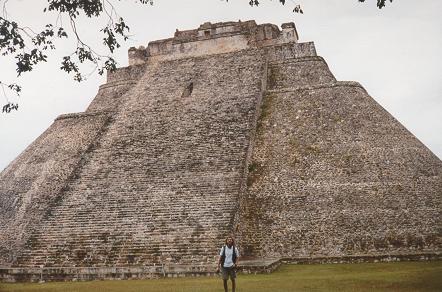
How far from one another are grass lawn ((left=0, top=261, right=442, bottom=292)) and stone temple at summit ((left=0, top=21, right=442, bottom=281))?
71 centimetres

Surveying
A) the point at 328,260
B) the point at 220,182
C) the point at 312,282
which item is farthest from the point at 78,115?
the point at 312,282

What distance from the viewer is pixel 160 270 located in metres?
11.3

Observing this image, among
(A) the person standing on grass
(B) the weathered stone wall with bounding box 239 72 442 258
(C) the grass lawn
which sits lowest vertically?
(C) the grass lawn

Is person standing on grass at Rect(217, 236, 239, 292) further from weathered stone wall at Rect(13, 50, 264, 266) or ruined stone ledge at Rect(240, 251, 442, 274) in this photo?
weathered stone wall at Rect(13, 50, 264, 266)

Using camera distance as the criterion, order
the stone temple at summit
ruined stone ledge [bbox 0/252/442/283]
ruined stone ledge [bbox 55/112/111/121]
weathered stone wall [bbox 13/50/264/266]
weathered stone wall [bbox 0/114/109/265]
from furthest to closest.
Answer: ruined stone ledge [bbox 55/112/111/121]
weathered stone wall [bbox 0/114/109/265]
weathered stone wall [bbox 13/50/264/266]
the stone temple at summit
ruined stone ledge [bbox 0/252/442/283]

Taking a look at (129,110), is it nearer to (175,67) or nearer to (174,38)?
(175,67)

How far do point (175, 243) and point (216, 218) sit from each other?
126 centimetres

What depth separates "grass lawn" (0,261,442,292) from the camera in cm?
840

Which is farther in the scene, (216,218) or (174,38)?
(174,38)

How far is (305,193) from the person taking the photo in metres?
13.5

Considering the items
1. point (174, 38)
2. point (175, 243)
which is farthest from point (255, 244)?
point (174, 38)

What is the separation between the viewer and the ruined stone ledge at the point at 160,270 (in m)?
11.0

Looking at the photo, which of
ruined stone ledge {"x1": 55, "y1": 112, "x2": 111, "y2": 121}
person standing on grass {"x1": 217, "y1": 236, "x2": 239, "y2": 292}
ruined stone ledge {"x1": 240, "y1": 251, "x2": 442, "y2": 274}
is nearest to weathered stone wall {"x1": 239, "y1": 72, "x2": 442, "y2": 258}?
ruined stone ledge {"x1": 240, "y1": 251, "x2": 442, "y2": 274}

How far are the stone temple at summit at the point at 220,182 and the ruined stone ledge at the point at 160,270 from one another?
0.04m
